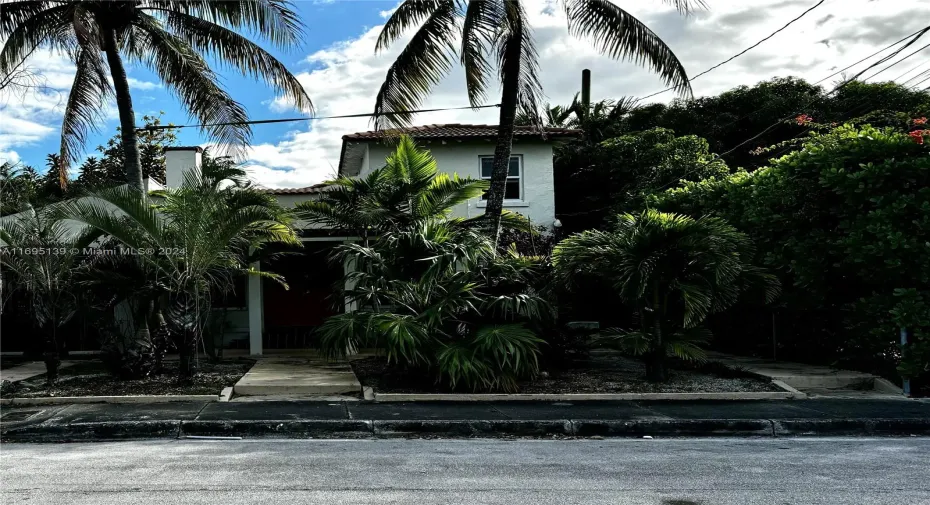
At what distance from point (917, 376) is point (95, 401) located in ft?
34.8

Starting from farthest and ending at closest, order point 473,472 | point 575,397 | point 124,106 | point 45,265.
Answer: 1. point 124,106
2. point 45,265
3. point 575,397
4. point 473,472

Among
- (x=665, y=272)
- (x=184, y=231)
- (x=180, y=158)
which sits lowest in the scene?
(x=665, y=272)

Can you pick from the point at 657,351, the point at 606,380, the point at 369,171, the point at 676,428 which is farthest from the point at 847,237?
the point at 369,171

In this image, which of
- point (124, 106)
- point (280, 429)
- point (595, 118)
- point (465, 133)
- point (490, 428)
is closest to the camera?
point (280, 429)

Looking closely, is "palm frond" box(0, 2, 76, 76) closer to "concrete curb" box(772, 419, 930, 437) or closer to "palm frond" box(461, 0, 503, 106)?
"palm frond" box(461, 0, 503, 106)

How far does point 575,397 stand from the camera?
984 cm

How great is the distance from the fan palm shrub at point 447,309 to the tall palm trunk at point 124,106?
4.50 metres

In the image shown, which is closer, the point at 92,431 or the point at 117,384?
the point at 92,431

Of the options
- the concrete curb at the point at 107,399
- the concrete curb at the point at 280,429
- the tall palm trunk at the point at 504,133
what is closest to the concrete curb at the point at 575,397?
the concrete curb at the point at 280,429

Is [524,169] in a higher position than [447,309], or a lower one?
higher

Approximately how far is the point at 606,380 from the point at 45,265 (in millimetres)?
8177

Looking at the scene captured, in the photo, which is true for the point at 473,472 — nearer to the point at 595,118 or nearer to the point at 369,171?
the point at 369,171

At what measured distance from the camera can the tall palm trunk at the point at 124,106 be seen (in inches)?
509

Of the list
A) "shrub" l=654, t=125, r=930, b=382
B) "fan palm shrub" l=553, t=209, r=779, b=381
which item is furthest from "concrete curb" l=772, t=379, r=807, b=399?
Answer: "shrub" l=654, t=125, r=930, b=382
